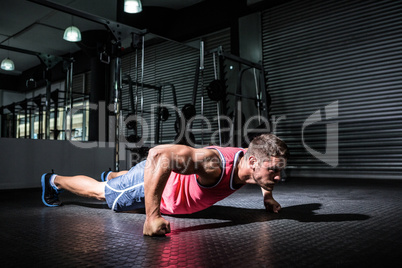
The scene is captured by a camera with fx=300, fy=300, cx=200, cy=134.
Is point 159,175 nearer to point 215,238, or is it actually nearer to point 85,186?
point 215,238

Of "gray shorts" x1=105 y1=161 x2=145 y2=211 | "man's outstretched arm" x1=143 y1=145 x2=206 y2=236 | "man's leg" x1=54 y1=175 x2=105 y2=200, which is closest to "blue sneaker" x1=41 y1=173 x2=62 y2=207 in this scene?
"man's leg" x1=54 y1=175 x2=105 y2=200

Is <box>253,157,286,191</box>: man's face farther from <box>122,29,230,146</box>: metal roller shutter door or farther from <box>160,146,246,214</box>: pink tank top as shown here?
<box>122,29,230,146</box>: metal roller shutter door

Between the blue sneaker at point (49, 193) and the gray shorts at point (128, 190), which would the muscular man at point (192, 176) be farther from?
the blue sneaker at point (49, 193)

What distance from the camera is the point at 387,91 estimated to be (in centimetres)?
408

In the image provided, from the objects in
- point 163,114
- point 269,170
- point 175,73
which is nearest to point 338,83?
point 163,114

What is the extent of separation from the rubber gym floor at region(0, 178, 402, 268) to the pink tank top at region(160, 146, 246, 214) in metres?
0.10

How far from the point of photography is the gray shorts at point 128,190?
61.3 inches

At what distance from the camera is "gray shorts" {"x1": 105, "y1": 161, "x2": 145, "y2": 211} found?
1.56 meters

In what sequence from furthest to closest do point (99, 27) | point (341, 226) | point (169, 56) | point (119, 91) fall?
point (99, 27), point (169, 56), point (119, 91), point (341, 226)

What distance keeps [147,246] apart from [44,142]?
299 cm

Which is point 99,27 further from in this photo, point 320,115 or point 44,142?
point 320,115

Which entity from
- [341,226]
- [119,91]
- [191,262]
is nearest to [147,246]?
[191,262]

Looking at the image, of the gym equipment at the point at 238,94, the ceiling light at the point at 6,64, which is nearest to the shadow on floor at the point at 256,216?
the gym equipment at the point at 238,94

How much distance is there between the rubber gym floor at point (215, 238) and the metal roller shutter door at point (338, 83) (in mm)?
2494
